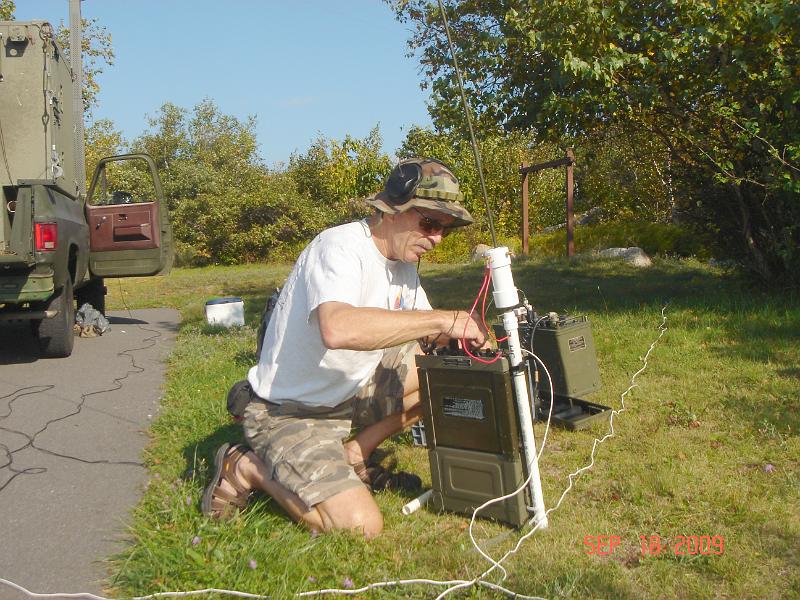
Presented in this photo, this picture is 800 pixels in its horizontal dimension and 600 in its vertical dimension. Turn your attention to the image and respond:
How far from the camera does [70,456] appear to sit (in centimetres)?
461

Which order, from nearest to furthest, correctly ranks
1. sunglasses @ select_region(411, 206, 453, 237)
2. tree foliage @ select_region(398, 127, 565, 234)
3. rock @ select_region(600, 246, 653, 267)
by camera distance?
sunglasses @ select_region(411, 206, 453, 237) < rock @ select_region(600, 246, 653, 267) < tree foliage @ select_region(398, 127, 565, 234)

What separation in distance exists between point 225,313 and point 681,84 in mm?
5615

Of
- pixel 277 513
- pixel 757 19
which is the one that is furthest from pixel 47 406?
pixel 757 19

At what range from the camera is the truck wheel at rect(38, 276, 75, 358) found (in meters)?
7.41

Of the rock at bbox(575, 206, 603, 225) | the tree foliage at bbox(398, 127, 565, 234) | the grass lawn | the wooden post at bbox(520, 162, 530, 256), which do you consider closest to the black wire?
the grass lawn

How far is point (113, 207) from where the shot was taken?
9328 millimetres

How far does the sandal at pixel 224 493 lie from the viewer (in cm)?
343

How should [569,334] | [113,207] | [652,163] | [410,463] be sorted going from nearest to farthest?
[410,463], [569,334], [113,207], [652,163]

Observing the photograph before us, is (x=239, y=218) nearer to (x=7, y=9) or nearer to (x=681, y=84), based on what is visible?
(x=7, y=9)

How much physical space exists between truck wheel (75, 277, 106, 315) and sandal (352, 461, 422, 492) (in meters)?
7.23

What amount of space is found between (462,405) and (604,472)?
1013 mm

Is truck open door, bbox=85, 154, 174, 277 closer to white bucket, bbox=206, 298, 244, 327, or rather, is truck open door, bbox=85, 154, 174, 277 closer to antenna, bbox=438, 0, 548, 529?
white bucket, bbox=206, 298, 244, 327

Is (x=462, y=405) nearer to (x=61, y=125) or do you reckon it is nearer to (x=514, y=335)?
(x=514, y=335)

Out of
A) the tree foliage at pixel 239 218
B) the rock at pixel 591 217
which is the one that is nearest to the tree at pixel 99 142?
the tree foliage at pixel 239 218
